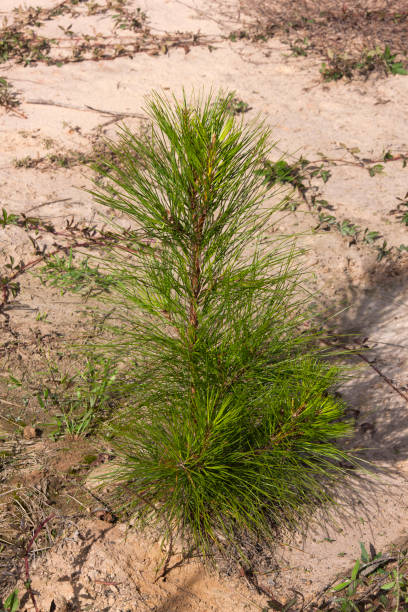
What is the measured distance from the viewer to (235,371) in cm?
201

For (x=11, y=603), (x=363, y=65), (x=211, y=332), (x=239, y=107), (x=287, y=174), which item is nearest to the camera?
(x=11, y=603)

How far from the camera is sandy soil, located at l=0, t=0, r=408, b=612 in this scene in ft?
7.20

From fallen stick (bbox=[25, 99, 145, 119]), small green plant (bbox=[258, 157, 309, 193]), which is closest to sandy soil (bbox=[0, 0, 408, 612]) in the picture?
fallen stick (bbox=[25, 99, 145, 119])

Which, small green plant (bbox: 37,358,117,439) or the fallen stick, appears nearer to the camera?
small green plant (bbox: 37,358,117,439)

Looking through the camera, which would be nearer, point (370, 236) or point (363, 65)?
point (370, 236)

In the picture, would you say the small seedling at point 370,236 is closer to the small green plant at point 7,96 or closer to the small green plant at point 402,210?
the small green plant at point 402,210

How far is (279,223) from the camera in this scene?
405cm

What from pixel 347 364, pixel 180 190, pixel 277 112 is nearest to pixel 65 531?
pixel 180 190

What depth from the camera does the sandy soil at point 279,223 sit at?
2195mm

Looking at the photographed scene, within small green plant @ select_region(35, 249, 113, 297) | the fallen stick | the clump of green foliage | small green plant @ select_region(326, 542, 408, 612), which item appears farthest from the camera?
the fallen stick

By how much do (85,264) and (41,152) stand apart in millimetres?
1573

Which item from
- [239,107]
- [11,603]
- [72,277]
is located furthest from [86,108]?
[11,603]

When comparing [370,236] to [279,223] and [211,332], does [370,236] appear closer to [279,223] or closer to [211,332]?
[279,223]

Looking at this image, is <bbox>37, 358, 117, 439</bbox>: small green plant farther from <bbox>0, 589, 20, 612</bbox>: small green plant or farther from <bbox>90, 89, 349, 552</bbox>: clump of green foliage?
<bbox>0, 589, 20, 612</bbox>: small green plant
